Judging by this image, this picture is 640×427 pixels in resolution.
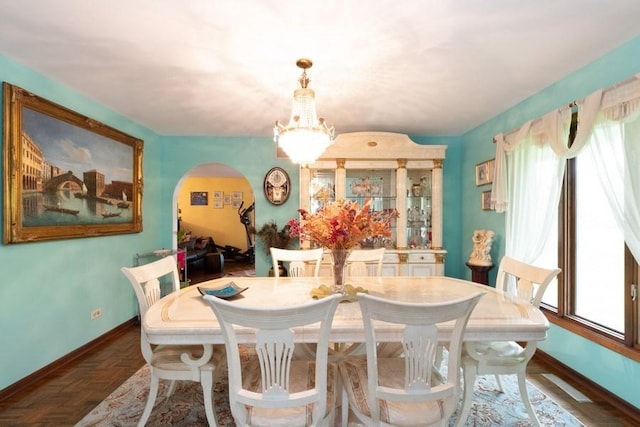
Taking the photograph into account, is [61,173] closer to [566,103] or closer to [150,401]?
[150,401]

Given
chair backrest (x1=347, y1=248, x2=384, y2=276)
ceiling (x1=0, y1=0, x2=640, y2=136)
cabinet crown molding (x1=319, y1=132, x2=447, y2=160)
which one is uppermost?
ceiling (x1=0, y1=0, x2=640, y2=136)

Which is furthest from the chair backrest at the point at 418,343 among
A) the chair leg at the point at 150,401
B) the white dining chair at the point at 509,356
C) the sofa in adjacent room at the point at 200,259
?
the sofa in adjacent room at the point at 200,259

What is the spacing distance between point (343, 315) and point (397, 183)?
99.8 inches

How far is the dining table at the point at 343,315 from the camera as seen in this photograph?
4.72 feet

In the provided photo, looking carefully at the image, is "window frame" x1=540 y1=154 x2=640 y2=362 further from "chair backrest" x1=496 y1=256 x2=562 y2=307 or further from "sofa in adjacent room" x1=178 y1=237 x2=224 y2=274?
"sofa in adjacent room" x1=178 y1=237 x2=224 y2=274

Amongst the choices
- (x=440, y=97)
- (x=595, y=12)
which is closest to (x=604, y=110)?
(x=595, y=12)

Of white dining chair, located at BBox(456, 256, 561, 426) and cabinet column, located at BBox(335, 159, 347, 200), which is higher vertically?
cabinet column, located at BBox(335, 159, 347, 200)

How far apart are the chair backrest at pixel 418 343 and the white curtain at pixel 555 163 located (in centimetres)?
145

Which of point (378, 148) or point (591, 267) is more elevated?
point (378, 148)

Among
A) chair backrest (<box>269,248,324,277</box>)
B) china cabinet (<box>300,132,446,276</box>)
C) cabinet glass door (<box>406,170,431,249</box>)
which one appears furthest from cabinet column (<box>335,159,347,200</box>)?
chair backrest (<box>269,248,324,277</box>)

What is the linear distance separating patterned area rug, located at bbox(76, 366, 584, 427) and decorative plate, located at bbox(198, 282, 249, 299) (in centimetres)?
77

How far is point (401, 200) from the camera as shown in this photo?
3791mm

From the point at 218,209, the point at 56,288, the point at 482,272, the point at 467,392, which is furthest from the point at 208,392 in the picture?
the point at 218,209

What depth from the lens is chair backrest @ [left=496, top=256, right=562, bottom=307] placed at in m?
1.77
